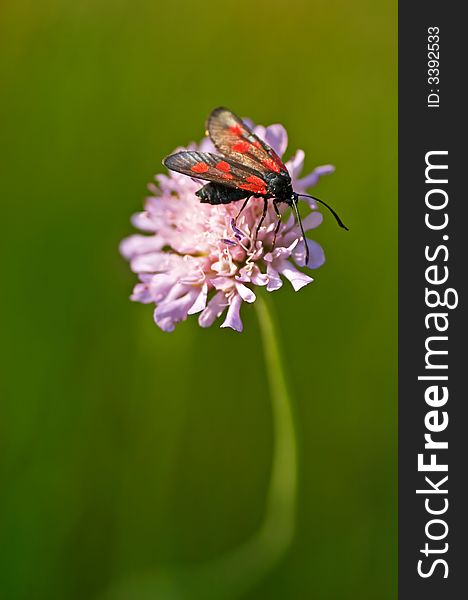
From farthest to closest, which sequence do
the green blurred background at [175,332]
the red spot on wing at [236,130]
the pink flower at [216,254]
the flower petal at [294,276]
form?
the green blurred background at [175,332]
the red spot on wing at [236,130]
the pink flower at [216,254]
the flower petal at [294,276]

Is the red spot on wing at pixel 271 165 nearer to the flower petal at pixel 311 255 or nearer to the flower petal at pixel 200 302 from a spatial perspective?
the flower petal at pixel 311 255

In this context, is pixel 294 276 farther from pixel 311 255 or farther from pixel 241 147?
pixel 241 147

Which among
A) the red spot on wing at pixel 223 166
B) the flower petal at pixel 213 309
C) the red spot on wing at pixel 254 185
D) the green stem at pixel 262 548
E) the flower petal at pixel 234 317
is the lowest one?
the green stem at pixel 262 548

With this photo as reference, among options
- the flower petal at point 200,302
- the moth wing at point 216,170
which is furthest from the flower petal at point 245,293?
the moth wing at point 216,170

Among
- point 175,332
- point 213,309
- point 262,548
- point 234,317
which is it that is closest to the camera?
point 234,317

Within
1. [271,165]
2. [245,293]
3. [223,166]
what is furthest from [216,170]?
[245,293]

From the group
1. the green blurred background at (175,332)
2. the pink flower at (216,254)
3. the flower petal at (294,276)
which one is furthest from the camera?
the green blurred background at (175,332)
